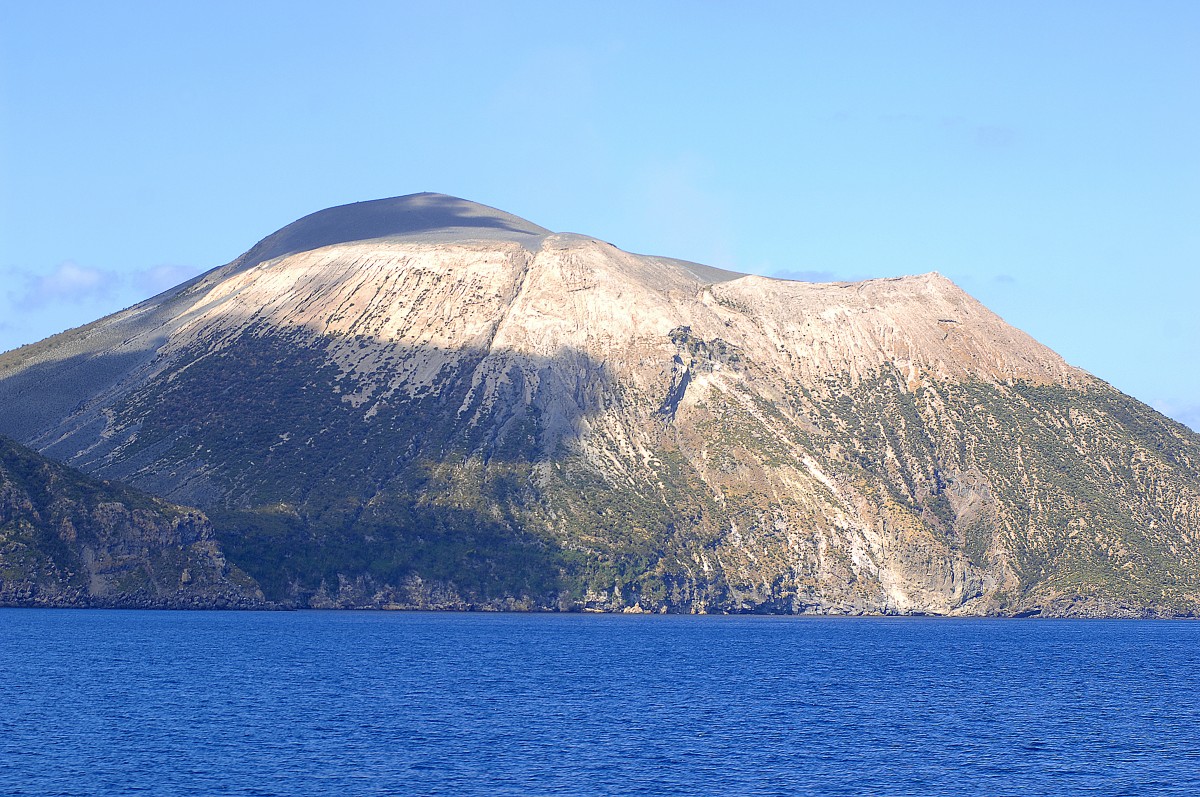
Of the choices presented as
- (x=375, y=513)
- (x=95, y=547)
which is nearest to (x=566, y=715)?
(x=95, y=547)

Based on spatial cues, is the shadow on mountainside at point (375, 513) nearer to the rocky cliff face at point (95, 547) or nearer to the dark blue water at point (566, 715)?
the rocky cliff face at point (95, 547)

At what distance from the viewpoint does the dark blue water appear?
6088 centimetres

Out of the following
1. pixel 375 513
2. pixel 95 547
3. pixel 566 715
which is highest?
pixel 375 513

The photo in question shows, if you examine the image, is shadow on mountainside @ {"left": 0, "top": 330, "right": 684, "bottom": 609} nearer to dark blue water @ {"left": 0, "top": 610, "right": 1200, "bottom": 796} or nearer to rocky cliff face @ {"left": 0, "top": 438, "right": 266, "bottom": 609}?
rocky cliff face @ {"left": 0, "top": 438, "right": 266, "bottom": 609}

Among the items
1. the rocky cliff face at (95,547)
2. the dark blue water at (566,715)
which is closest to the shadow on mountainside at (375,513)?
the rocky cliff face at (95,547)

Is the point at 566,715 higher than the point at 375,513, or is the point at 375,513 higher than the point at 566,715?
the point at 375,513

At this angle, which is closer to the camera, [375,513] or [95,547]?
[95,547]

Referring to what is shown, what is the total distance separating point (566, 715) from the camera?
7975 centimetres

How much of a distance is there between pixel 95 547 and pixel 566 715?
3268 inches

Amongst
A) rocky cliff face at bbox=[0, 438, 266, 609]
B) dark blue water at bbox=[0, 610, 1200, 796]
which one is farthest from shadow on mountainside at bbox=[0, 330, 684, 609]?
dark blue water at bbox=[0, 610, 1200, 796]

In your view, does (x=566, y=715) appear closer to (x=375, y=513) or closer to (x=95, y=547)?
(x=95, y=547)

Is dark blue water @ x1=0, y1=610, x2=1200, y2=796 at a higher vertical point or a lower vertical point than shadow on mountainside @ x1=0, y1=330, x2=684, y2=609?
lower

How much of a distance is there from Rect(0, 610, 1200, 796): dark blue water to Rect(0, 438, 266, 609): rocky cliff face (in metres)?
8.84

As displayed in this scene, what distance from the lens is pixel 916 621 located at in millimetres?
195500
